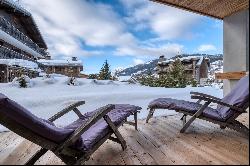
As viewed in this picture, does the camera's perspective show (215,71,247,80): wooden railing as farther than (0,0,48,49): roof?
No

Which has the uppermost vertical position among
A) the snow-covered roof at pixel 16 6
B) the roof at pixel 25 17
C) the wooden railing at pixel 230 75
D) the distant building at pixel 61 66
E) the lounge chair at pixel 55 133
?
the snow-covered roof at pixel 16 6

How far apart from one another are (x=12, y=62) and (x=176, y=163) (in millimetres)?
14220

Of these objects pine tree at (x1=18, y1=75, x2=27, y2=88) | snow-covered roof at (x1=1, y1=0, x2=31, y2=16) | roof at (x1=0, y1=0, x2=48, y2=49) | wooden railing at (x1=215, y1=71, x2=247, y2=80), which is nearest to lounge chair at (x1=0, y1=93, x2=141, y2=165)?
wooden railing at (x1=215, y1=71, x2=247, y2=80)

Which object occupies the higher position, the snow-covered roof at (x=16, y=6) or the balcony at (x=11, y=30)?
the snow-covered roof at (x=16, y=6)

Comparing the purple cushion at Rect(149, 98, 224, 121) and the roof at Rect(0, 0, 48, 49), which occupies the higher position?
the roof at Rect(0, 0, 48, 49)

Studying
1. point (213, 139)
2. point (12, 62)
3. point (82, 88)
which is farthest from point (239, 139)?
point (12, 62)

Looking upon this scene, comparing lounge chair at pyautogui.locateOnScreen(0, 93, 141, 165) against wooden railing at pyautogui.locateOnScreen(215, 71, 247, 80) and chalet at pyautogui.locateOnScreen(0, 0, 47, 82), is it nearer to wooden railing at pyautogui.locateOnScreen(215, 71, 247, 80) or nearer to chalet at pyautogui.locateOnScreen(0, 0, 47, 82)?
wooden railing at pyautogui.locateOnScreen(215, 71, 247, 80)

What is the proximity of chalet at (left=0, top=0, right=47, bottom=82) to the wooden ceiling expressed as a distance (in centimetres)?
1057

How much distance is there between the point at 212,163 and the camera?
2373 mm

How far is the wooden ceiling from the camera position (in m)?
5.39

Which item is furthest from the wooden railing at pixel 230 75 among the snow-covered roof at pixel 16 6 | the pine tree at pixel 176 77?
the snow-covered roof at pixel 16 6

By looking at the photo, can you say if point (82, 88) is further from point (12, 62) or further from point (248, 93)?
point (12, 62)

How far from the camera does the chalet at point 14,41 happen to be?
16.1 meters

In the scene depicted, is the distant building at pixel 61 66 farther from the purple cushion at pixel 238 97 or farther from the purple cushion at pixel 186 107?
the purple cushion at pixel 238 97
